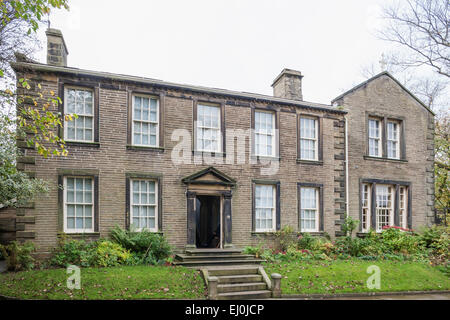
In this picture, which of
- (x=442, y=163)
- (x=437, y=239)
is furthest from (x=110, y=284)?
(x=442, y=163)

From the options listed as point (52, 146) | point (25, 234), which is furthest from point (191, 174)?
point (25, 234)

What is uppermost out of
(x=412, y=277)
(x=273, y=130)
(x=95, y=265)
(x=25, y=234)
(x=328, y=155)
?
(x=273, y=130)

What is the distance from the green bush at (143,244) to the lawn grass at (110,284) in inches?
44.6

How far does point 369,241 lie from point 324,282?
531cm

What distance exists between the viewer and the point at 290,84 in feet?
54.1

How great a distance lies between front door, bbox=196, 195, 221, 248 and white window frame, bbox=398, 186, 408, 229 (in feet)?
31.9

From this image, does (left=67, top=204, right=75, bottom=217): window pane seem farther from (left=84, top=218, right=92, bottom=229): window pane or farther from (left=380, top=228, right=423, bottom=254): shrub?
(left=380, top=228, right=423, bottom=254): shrub

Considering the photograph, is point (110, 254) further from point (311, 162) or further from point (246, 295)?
point (311, 162)

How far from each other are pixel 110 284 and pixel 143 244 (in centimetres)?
262

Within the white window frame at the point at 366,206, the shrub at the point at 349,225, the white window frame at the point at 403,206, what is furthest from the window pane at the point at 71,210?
the white window frame at the point at 403,206

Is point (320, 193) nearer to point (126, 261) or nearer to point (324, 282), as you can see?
point (324, 282)

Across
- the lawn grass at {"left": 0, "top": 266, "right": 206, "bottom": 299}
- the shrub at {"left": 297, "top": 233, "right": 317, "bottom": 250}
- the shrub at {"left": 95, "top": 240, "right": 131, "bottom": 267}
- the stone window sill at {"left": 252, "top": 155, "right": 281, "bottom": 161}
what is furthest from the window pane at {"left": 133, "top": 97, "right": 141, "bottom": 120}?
the shrub at {"left": 297, "top": 233, "right": 317, "bottom": 250}

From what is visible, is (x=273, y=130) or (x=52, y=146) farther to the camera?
(x=273, y=130)

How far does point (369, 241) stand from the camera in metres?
15.1
